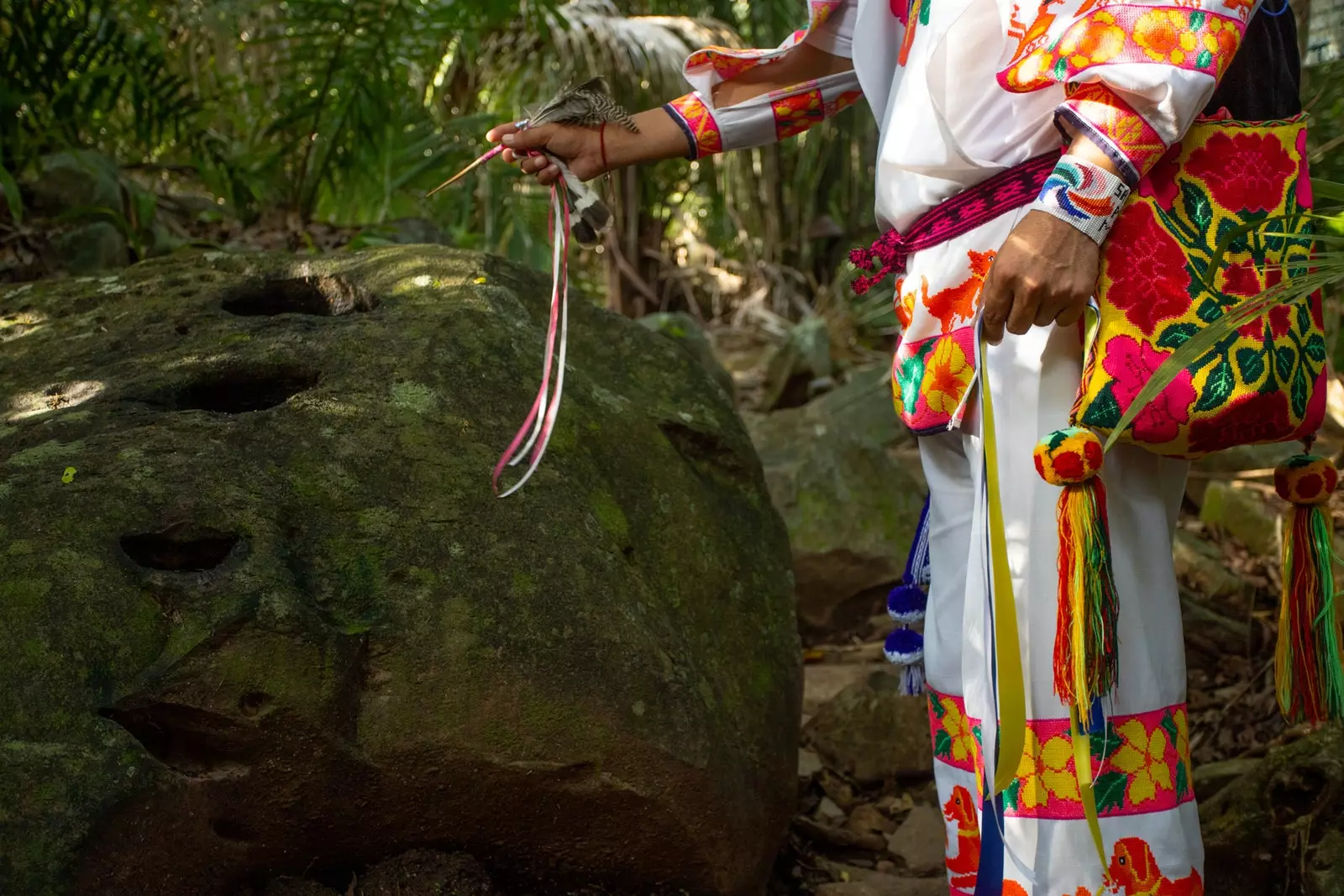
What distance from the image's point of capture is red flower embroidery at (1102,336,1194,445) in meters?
1.25

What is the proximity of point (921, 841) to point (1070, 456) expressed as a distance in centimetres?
130

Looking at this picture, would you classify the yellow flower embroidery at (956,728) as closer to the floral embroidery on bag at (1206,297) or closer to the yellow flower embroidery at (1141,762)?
the yellow flower embroidery at (1141,762)

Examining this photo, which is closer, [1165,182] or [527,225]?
[1165,182]

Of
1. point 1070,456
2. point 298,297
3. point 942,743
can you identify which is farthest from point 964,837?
point 298,297

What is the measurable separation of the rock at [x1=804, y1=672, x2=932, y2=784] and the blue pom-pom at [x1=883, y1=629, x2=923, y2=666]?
88 centimetres

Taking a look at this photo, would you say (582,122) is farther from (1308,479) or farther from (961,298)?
(1308,479)

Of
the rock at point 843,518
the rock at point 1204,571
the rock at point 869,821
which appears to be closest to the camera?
the rock at point 869,821

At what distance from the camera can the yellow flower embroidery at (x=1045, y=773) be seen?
4.46 ft

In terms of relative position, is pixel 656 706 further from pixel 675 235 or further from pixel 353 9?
pixel 675 235

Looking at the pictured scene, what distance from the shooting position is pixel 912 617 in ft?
5.72

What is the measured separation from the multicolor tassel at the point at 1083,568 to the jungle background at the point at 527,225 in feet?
2.59

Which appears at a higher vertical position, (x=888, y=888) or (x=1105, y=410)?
(x=1105, y=410)

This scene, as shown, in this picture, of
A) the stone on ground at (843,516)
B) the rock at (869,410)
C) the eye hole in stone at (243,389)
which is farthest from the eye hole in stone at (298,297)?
the rock at (869,410)

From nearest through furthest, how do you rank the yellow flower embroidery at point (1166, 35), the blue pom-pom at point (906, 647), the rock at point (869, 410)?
the yellow flower embroidery at point (1166, 35)
the blue pom-pom at point (906, 647)
the rock at point (869, 410)
